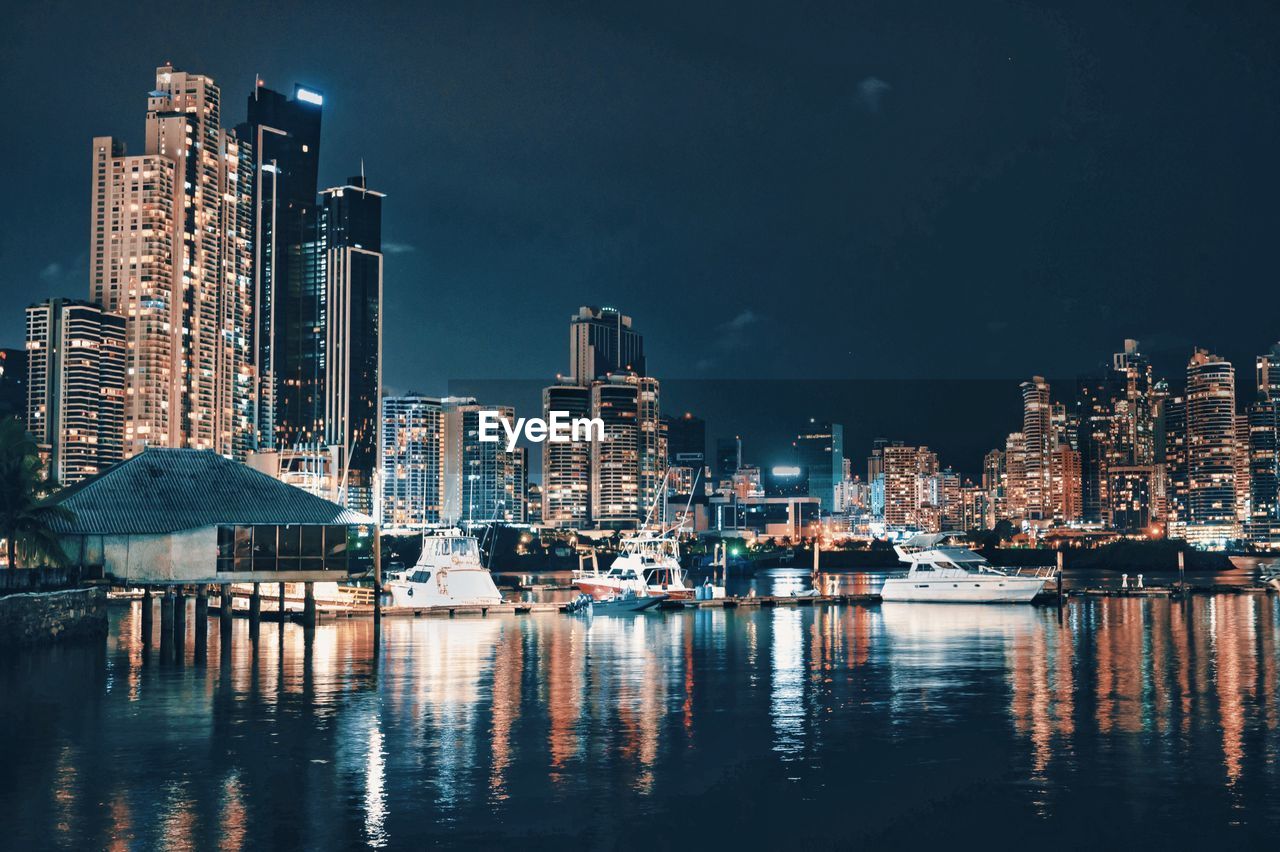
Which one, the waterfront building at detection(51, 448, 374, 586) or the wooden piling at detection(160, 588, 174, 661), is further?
the waterfront building at detection(51, 448, 374, 586)

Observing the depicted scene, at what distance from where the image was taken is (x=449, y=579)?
3511 inches

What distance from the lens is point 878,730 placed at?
124 ft

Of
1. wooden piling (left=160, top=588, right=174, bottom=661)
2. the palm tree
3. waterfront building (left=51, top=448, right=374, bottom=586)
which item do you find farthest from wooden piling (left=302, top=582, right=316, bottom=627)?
the palm tree

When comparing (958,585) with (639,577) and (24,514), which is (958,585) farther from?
(24,514)

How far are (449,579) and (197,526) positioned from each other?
1097 inches

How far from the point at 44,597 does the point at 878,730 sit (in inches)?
1570

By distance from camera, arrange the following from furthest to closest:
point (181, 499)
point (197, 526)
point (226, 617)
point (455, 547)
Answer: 1. point (455, 547)
2. point (226, 617)
3. point (181, 499)
4. point (197, 526)

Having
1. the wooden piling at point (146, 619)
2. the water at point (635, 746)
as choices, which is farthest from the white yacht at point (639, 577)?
the wooden piling at point (146, 619)

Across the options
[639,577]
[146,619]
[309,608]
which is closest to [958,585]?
[639,577]

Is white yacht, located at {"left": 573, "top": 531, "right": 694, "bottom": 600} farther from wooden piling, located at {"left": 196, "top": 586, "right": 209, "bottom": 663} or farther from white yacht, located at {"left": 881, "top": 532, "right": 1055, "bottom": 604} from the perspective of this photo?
wooden piling, located at {"left": 196, "top": 586, "right": 209, "bottom": 663}

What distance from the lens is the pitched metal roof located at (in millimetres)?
62969

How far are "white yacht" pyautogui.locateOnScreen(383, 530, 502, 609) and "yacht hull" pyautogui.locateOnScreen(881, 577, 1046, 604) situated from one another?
35.3 metres

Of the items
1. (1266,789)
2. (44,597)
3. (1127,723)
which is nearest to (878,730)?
(1127,723)

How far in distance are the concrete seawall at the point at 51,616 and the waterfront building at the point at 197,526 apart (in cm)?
199
